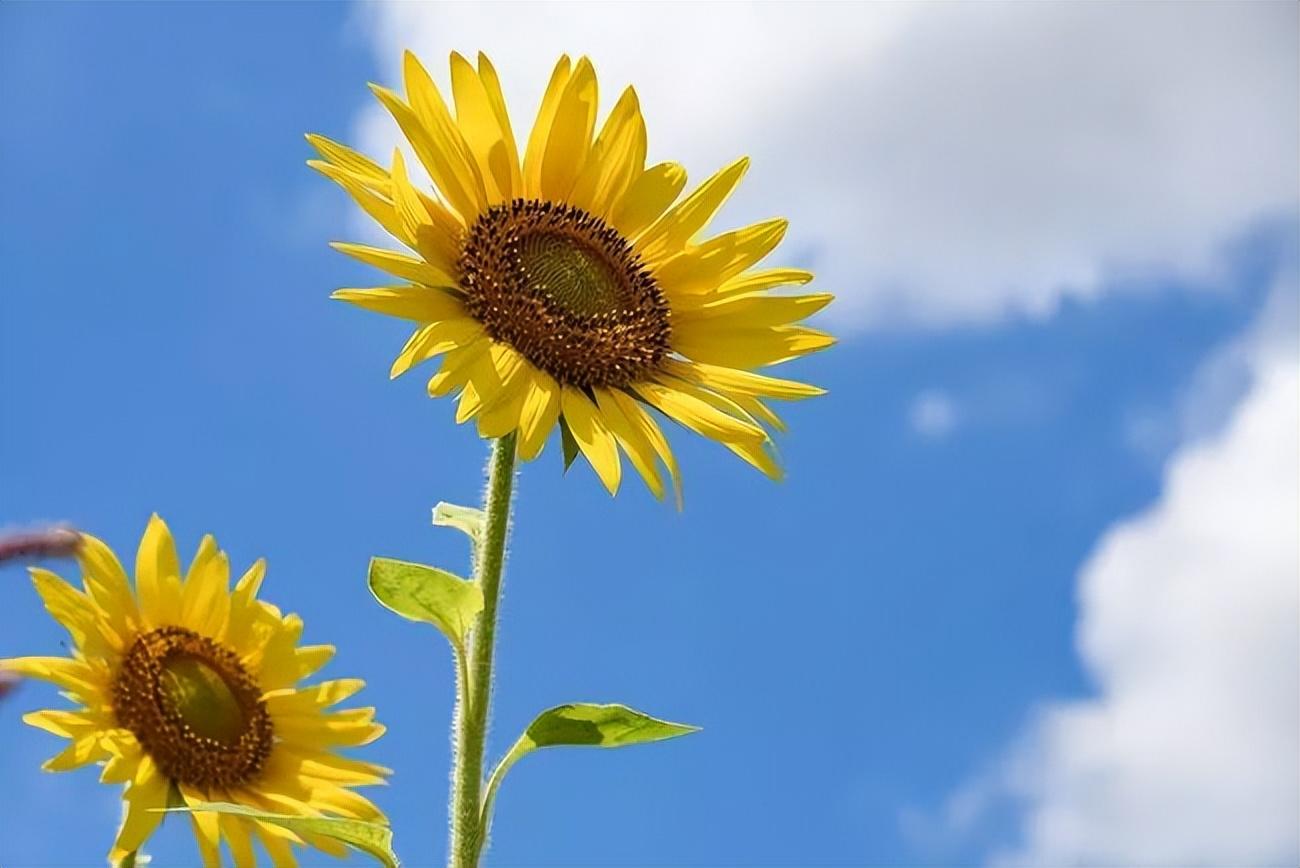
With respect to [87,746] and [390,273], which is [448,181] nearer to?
[390,273]

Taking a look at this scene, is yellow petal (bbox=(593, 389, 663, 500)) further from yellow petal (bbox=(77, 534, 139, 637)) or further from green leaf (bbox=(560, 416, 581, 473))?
yellow petal (bbox=(77, 534, 139, 637))

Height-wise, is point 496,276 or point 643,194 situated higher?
point 643,194

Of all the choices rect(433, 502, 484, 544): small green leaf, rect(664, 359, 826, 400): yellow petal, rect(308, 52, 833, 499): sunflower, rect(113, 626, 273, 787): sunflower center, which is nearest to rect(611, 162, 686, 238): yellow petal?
rect(308, 52, 833, 499): sunflower

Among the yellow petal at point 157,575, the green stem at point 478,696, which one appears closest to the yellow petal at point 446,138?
the green stem at point 478,696

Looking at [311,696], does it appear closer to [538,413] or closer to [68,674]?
[68,674]

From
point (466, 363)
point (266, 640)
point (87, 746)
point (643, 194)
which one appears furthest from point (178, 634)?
point (643, 194)

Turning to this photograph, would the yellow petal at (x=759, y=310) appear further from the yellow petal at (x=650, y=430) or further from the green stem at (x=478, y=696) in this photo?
the green stem at (x=478, y=696)

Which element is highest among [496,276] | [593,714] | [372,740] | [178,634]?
[496,276]
